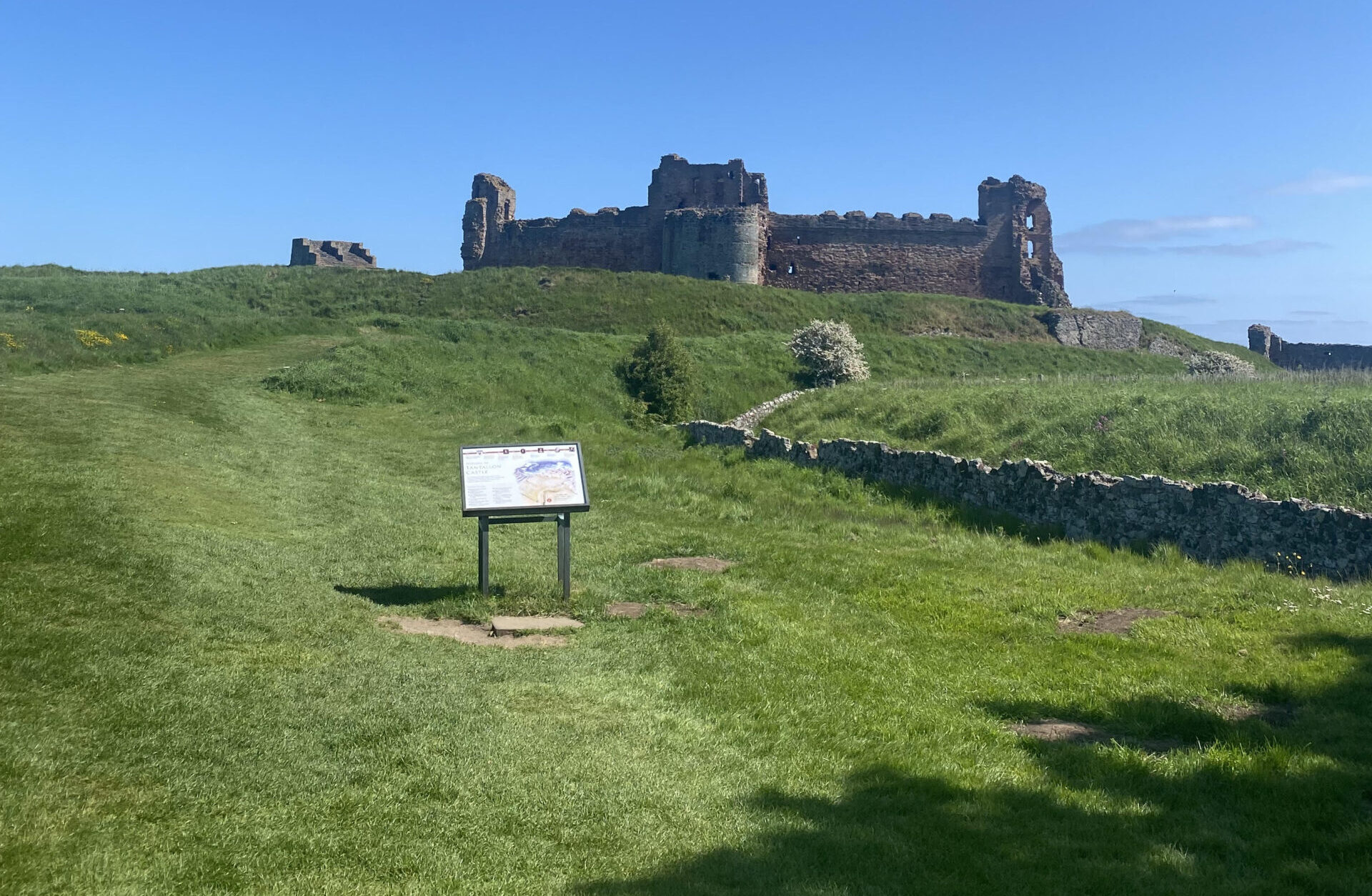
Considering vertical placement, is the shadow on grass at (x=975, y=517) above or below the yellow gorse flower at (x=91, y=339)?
below

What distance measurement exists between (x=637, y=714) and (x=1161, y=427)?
41.4ft

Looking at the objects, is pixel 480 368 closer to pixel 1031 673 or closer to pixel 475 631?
pixel 475 631

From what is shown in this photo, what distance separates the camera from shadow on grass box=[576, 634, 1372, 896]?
4.74 m

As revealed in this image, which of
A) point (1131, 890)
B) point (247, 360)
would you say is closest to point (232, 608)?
point (1131, 890)

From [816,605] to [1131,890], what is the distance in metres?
5.73

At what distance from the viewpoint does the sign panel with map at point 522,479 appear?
10.1 m

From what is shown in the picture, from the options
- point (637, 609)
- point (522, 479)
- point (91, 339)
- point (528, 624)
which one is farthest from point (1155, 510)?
point (91, 339)

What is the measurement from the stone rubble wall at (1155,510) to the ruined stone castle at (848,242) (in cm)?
3966

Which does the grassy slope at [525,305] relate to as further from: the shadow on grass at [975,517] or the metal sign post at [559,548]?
the metal sign post at [559,548]

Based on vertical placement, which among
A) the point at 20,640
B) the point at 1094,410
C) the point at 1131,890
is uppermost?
the point at 1094,410

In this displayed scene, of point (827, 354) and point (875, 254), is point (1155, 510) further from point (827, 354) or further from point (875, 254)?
point (875, 254)

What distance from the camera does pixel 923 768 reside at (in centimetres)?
612

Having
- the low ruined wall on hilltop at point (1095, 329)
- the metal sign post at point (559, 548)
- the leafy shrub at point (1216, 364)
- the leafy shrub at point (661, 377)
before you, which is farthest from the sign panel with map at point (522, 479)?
the low ruined wall on hilltop at point (1095, 329)

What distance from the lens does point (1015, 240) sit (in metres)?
56.8
